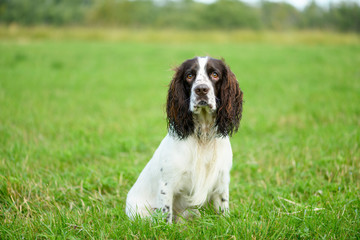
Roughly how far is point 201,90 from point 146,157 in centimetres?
222

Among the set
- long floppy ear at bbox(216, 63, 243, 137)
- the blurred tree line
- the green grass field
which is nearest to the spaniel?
long floppy ear at bbox(216, 63, 243, 137)

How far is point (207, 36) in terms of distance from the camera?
2502 cm

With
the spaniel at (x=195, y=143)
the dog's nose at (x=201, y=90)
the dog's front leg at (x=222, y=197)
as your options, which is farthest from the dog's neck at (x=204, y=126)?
the dog's front leg at (x=222, y=197)

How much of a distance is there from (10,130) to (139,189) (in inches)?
127

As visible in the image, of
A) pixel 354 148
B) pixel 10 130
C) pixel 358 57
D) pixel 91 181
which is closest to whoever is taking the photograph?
pixel 91 181

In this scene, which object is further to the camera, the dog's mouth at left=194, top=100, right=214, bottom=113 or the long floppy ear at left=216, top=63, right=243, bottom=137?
the long floppy ear at left=216, top=63, right=243, bottom=137

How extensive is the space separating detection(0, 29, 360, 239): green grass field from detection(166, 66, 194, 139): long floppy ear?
0.21 meters

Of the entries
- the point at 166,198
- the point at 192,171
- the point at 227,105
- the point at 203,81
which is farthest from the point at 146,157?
the point at 203,81

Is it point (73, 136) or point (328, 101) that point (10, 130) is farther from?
point (328, 101)

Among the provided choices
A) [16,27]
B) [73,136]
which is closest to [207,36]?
[16,27]

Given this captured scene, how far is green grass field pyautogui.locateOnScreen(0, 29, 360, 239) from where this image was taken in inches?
98.7

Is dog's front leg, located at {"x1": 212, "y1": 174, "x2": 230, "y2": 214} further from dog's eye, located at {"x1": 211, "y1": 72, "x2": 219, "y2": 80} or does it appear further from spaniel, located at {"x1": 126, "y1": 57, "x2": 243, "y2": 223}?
dog's eye, located at {"x1": 211, "y1": 72, "x2": 219, "y2": 80}

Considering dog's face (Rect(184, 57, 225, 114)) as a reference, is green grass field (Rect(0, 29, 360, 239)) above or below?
below

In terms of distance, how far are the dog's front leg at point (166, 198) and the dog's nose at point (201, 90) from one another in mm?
806
